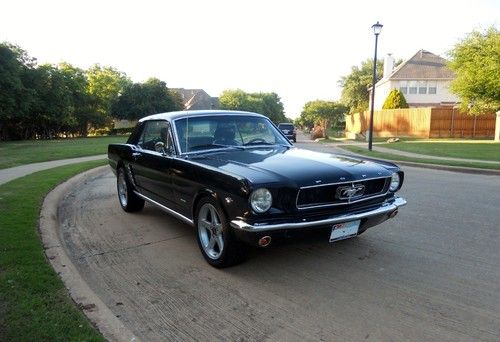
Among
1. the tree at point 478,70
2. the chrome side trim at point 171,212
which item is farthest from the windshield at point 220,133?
the tree at point 478,70

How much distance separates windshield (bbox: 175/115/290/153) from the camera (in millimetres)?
5188

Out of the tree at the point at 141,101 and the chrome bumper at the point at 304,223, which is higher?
the tree at the point at 141,101

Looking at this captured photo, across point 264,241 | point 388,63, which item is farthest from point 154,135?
point 388,63

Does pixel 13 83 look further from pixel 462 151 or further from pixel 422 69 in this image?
pixel 422 69

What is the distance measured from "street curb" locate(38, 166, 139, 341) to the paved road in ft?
0.44

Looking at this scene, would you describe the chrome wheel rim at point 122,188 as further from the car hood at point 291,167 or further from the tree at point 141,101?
the tree at point 141,101

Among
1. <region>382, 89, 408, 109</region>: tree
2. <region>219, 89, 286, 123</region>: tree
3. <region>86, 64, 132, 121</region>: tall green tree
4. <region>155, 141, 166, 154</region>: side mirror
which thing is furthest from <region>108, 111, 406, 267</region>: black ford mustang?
<region>219, 89, 286, 123</region>: tree

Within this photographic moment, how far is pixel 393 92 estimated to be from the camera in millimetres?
39312

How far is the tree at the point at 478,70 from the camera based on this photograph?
2405cm

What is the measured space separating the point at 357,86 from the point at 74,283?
6932cm

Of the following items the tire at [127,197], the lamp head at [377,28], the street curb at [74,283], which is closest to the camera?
the street curb at [74,283]

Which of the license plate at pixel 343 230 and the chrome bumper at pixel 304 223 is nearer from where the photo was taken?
the chrome bumper at pixel 304 223

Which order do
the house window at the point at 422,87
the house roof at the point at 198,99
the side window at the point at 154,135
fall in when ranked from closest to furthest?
the side window at the point at 154,135
the house window at the point at 422,87
the house roof at the point at 198,99

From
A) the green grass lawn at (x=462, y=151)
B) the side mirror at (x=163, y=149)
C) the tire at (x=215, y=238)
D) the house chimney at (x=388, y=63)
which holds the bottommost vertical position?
the green grass lawn at (x=462, y=151)
